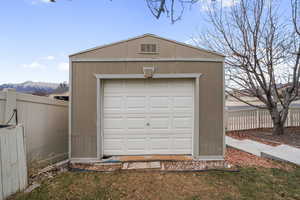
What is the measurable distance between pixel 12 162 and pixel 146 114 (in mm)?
3063

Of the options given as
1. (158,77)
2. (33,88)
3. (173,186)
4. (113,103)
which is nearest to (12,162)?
(113,103)

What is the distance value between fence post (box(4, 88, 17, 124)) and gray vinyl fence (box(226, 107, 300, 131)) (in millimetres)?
8588

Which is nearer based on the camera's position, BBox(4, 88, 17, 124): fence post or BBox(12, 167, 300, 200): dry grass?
BBox(12, 167, 300, 200): dry grass

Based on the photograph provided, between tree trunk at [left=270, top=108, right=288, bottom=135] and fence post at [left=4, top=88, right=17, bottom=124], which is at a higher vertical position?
fence post at [left=4, top=88, right=17, bottom=124]

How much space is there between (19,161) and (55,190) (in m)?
0.86

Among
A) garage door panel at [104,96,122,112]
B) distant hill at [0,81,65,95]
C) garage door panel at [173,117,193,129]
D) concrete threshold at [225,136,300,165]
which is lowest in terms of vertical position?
concrete threshold at [225,136,300,165]

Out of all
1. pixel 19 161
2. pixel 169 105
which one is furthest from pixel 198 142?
pixel 19 161

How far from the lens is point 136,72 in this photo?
14.9 ft

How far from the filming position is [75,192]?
10.1 feet

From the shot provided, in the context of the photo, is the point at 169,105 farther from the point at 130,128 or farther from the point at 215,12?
the point at 215,12

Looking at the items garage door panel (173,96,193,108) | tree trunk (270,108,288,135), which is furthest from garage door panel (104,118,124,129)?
tree trunk (270,108,288,135)

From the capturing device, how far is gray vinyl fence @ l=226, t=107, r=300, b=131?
8.55 m

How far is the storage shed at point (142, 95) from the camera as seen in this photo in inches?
176

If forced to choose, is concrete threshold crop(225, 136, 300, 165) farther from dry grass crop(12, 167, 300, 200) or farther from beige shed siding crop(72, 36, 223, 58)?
beige shed siding crop(72, 36, 223, 58)
